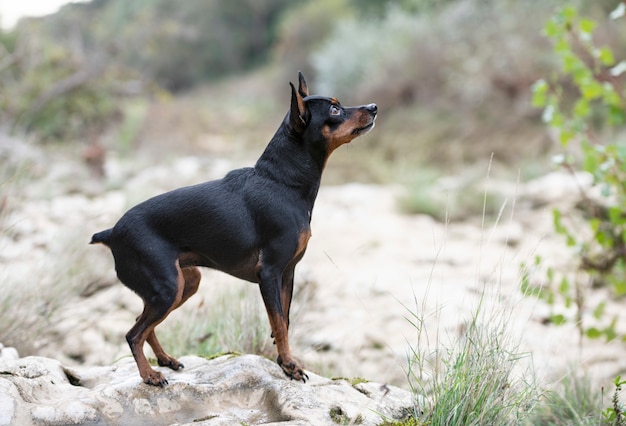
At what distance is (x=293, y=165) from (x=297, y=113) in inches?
9.4

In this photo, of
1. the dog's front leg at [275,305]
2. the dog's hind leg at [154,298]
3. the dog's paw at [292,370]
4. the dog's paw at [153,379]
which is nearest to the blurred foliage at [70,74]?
the dog's hind leg at [154,298]

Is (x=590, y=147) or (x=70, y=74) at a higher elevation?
(x=70, y=74)

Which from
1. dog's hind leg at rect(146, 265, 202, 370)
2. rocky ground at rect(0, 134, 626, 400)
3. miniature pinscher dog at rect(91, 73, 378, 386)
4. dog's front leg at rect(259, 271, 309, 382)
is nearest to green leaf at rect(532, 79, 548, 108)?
rocky ground at rect(0, 134, 626, 400)

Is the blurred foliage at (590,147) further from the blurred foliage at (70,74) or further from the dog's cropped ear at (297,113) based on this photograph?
the blurred foliage at (70,74)

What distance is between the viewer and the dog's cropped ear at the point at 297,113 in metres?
2.95

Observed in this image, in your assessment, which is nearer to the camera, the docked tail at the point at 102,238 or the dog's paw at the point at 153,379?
the dog's paw at the point at 153,379

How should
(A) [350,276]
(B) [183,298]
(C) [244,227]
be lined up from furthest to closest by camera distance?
1. (A) [350,276]
2. (B) [183,298]
3. (C) [244,227]

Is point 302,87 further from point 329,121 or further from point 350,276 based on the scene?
point 350,276

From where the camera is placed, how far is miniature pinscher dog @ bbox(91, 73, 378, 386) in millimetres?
2926

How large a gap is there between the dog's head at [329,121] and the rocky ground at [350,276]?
1.89 ft

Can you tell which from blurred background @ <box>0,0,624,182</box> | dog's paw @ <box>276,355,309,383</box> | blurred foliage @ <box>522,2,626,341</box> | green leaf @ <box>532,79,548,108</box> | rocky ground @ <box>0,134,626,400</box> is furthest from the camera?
blurred background @ <box>0,0,624,182</box>

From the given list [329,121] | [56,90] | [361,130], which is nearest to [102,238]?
[329,121]

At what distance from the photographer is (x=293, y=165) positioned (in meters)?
3.08

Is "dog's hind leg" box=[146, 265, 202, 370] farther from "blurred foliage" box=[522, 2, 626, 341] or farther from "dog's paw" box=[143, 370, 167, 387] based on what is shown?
"blurred foliage" box=[522, 2, 626, 341]
